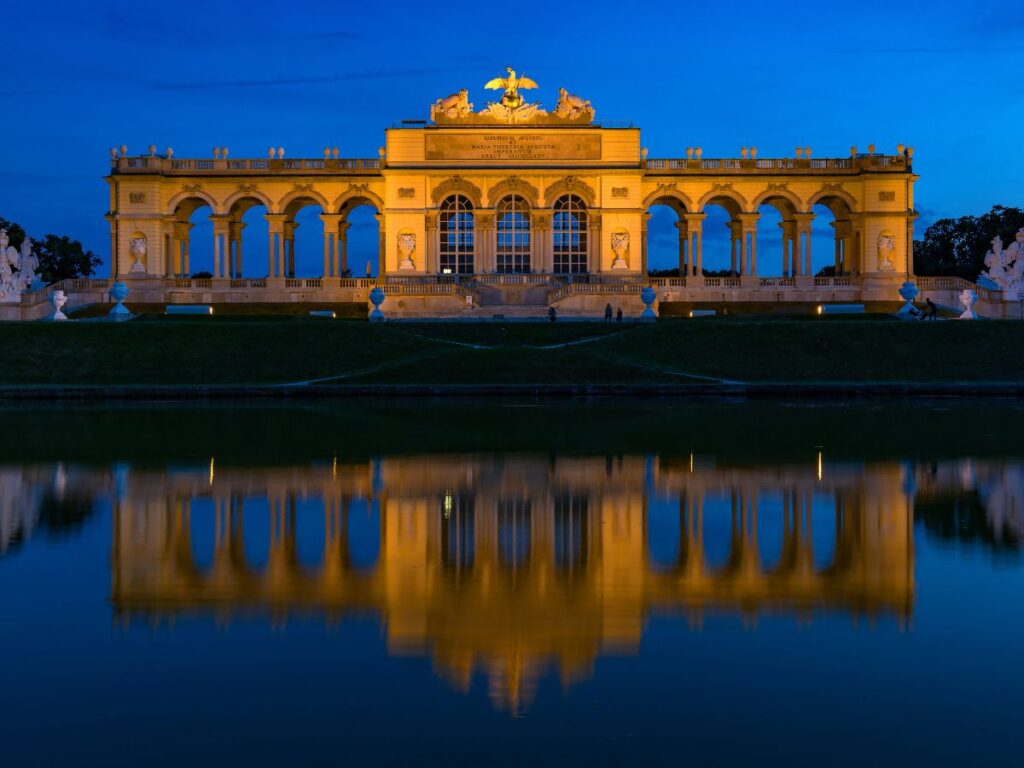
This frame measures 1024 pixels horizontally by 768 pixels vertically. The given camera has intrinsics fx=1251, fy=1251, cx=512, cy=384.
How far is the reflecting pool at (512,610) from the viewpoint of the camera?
22.5 feet

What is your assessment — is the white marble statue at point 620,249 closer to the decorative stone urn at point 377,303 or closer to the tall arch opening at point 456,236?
the tall arch opening at point 456,236

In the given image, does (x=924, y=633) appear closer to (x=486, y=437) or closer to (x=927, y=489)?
(x=927, y=489)

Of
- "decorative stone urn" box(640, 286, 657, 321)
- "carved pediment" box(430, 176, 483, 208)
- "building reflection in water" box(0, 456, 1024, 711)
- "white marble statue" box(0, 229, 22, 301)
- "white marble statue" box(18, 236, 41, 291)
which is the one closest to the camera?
"building reflection in water" box(0, 456, 1024, 711)

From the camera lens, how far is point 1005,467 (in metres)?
18.6

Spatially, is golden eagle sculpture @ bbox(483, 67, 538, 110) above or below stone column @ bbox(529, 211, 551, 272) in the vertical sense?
above

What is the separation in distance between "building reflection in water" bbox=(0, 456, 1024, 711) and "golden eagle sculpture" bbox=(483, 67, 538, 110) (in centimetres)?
5424

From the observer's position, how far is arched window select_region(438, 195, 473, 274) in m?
71.9

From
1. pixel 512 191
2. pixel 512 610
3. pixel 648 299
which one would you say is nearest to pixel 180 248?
pixel 512 191

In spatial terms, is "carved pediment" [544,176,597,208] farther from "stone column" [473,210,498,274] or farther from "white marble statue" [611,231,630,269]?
"stone column" [473,210,498,274]

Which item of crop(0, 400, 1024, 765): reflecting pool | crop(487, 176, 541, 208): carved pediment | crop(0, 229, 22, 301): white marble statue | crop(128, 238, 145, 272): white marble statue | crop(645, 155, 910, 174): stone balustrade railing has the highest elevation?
crop(645, 155, 910, 174): stone balustrade railing

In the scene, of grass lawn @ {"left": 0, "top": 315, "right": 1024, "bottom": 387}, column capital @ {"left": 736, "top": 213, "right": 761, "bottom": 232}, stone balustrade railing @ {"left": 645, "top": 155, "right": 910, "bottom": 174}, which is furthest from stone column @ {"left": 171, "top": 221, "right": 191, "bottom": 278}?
column capital @ {"left": 736, "top": 213, "right": 761, "bottom": 232}

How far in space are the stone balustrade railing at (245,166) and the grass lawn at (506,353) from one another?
76.8ft

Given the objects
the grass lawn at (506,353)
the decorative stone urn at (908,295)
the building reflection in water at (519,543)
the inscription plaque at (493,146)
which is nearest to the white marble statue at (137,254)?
the inscription plaque at (493,146)

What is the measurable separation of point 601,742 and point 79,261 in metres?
92.1
